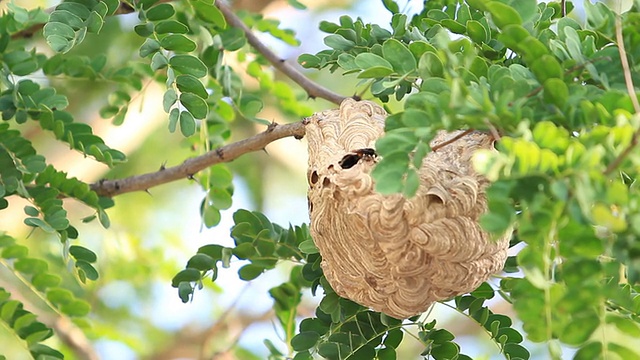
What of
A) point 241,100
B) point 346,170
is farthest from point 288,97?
point 346,170

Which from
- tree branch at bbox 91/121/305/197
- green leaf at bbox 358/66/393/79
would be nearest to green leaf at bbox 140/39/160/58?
tree branch at bbox 91/121/305/197

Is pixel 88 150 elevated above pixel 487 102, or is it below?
above

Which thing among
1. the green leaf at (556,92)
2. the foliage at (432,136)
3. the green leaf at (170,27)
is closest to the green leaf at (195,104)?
the foliage at (432,136)

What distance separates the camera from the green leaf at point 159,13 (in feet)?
3.87

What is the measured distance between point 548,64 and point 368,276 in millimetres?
345

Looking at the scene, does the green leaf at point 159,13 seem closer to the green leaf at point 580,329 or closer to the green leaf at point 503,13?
the green leaf at point 503,13

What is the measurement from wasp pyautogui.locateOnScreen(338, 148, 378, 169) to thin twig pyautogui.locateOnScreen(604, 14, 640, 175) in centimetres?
29

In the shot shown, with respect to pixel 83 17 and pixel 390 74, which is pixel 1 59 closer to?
pixel 83 17

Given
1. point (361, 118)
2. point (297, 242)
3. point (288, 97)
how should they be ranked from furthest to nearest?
1. point (288, 97)
2. point (297, 242)
3. point (361, 118)

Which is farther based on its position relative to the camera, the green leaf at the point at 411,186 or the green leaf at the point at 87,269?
the green leaf at the point at 87,269

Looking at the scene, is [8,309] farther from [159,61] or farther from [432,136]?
[432,136]

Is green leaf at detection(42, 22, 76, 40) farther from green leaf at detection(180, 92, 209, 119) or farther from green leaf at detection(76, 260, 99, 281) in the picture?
green leaf at detection(76, 260, 99, 281)

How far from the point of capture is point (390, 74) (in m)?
0.96

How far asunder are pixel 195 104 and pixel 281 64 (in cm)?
53
